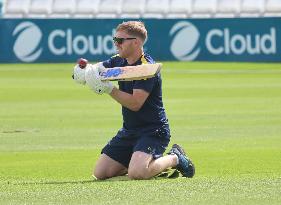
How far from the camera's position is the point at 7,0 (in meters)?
44.1

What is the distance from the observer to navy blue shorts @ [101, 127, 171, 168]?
10242mm

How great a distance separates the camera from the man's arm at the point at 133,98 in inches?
386

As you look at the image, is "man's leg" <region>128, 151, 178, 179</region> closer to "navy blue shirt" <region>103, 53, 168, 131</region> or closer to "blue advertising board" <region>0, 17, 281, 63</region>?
"navy blue shirt" <region>103, 53, 168, 131</region>

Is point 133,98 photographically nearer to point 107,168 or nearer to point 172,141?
point 107,168

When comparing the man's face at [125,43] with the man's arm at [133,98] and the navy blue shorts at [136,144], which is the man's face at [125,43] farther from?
the navy blue shorts at [136,144]

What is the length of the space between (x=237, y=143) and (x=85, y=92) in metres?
10.8

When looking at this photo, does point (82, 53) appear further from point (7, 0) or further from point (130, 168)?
point (130, 168)

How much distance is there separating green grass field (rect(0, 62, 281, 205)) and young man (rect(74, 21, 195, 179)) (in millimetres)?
289

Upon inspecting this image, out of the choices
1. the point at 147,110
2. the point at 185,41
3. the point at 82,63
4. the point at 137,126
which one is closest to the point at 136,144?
the point at 137,126

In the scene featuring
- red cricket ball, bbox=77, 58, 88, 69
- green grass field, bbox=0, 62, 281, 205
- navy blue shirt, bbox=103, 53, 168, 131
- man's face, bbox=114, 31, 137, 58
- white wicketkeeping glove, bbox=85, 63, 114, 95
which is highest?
man's face, bbox=114, 31, 137, 58

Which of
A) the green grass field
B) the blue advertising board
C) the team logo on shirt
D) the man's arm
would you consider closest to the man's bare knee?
the green grass field

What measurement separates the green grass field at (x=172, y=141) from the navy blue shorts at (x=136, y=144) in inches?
14.7

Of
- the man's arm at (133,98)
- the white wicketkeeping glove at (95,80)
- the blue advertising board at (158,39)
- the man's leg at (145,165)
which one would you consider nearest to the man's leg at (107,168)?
the man's leg at (145,165)

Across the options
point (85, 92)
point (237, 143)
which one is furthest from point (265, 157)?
point (85, 92)
